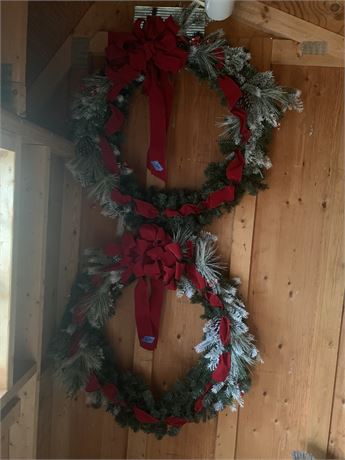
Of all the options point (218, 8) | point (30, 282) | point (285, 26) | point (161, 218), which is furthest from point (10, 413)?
point (285, 26)

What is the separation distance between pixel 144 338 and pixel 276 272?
0.60 meters

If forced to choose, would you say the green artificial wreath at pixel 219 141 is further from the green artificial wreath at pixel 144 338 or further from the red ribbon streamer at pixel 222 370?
the red ribbon streamer at pixel 222 370

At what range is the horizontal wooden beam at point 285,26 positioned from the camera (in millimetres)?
1521

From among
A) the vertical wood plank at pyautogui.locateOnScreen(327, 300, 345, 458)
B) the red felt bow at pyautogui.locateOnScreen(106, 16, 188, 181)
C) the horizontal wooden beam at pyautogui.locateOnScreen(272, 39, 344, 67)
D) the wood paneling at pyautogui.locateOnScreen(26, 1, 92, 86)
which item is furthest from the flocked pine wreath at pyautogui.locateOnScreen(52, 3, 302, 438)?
the vertical wood plank at pyautogui.locateOnScreen(327, 300, 345, 458)

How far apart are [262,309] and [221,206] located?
463 mm

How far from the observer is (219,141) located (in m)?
1.56

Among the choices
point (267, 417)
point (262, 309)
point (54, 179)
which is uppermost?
point (54, 179)

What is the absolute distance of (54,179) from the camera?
1.63m

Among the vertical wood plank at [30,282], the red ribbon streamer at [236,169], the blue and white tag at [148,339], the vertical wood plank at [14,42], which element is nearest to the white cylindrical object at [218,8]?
the red ribbon streamer at [236,169]

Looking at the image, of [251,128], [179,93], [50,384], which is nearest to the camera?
[251,128]

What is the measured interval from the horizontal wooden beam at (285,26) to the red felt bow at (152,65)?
30cm

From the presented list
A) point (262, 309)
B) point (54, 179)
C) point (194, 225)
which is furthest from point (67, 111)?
point (262, 309)

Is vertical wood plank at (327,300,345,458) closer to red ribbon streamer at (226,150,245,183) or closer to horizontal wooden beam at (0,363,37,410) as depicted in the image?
red ribbon streamer at (226,150,245,183)

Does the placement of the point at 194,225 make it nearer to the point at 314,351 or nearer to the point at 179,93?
the point at 179,93
